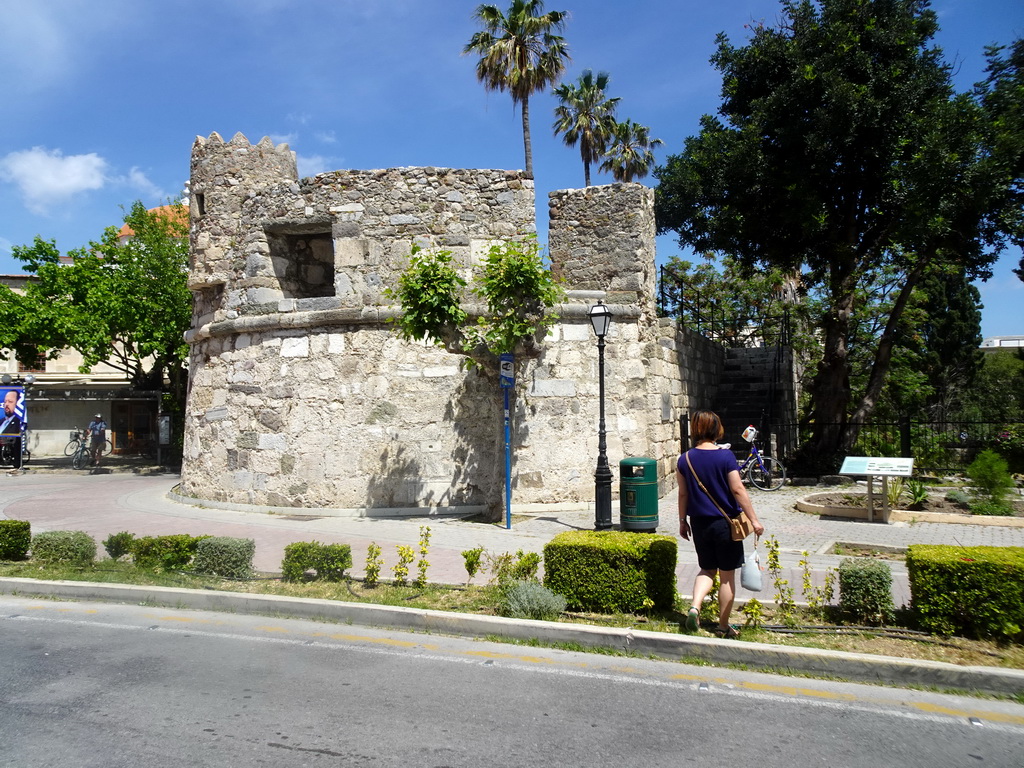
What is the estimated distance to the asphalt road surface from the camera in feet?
12.3

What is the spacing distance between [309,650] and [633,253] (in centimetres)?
854

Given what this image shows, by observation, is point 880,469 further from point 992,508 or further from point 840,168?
point 840,168

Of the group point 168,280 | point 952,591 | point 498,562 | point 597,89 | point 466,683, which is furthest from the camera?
point 597,89

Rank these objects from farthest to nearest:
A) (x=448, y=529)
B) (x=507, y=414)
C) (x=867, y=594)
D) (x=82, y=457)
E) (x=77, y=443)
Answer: (x=77, y=443), (x=82, y=457), (x=507, y=414), (x=448, y=529), (x=867, y=594)

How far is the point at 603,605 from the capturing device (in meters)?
6.06

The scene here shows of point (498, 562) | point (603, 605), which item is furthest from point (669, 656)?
point (498, 562)

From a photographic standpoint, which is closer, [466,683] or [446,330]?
[466,683]

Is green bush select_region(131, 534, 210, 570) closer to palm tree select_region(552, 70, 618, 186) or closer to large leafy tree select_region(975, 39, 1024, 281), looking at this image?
large leafy tree select_region(975, 39, 1024, 281)

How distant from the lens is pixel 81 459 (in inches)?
1037

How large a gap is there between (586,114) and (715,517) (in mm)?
27373

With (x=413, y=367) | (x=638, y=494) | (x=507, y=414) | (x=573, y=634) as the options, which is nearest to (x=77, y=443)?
(x=413, y=367)

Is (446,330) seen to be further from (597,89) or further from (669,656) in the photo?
(597,89)

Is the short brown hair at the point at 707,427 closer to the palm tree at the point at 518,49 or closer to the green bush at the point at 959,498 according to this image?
the green bush at the point at 959,498

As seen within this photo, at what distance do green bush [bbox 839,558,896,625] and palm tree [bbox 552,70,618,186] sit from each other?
26745 mm
